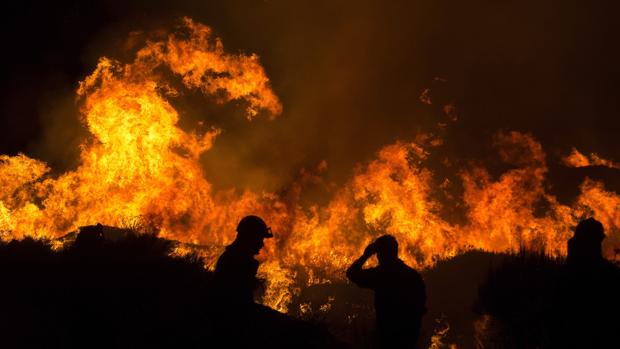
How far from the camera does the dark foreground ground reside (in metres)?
4.99

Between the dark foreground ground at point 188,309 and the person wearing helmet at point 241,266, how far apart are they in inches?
7.0

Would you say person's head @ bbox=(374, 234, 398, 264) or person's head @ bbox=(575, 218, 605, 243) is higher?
person's head @ bbox=(575, 218, 605, 243)

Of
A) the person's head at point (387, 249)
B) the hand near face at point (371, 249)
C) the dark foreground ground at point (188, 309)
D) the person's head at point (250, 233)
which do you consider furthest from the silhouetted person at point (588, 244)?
the person's head at point (250, 233)

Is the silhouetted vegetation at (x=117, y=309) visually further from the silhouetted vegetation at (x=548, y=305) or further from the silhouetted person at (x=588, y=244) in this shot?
the silhouetted person at (x=588, y=244)

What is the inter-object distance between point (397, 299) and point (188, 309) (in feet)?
13.9

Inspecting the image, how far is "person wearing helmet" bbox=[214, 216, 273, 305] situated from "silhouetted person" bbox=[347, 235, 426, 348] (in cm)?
160

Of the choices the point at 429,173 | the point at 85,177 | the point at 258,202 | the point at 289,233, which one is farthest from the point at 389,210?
the point at 85,177

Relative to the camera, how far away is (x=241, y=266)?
186 inches

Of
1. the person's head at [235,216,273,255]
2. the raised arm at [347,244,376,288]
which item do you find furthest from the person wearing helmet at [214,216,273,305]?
the raised arm at [347,244,376,288]

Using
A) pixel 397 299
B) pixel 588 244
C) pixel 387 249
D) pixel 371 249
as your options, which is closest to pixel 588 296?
pixel 588 244

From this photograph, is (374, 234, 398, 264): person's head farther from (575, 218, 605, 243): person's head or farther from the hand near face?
(575, 218, 605, 243): person's head

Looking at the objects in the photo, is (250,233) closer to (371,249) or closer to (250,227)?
(250,227)

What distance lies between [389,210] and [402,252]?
93.1 inches

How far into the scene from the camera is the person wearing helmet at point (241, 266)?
461cm
